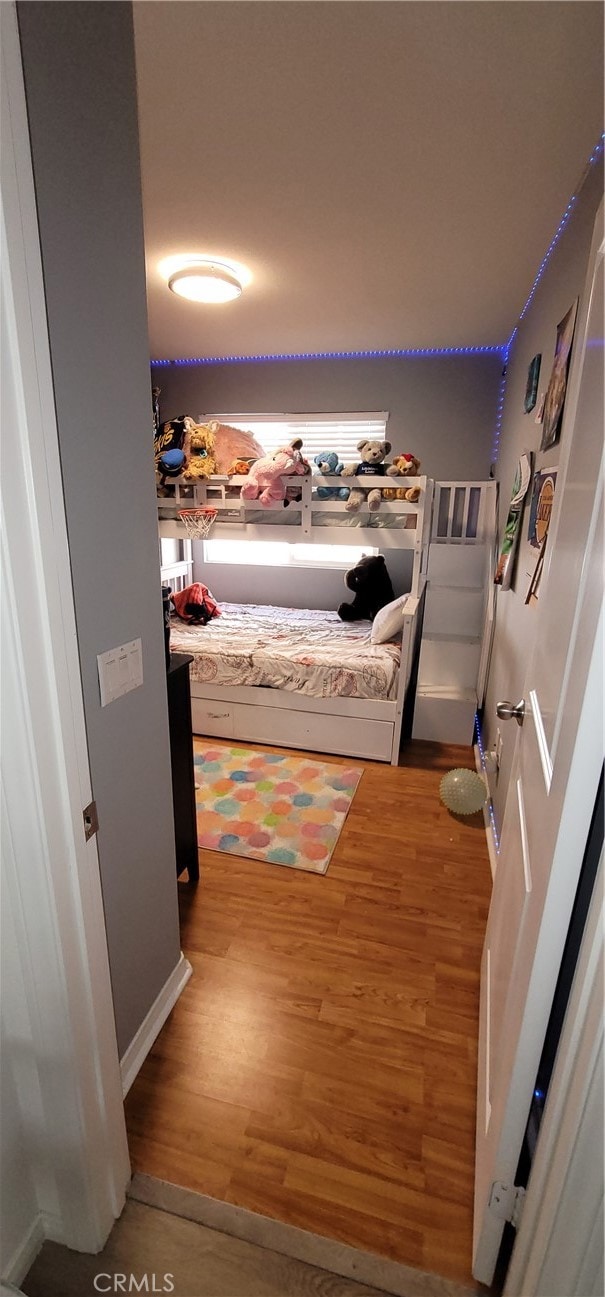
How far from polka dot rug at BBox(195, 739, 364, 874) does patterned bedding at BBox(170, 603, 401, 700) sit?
0.42 m

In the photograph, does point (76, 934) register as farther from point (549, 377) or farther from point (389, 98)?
point (549, 377)

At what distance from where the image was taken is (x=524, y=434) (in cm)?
250

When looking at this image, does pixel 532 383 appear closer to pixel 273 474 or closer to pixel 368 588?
pixel 273 474

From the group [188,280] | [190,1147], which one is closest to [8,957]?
[190,1147]

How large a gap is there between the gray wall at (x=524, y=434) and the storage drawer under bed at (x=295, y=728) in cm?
63

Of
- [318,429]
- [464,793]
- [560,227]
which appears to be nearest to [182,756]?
[464,793]

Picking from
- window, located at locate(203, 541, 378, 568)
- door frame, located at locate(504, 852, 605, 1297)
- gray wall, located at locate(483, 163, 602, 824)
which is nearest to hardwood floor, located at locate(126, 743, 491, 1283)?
door frame, located at locate(504, 852, 605, 1297)

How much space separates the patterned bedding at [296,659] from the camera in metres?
2.84

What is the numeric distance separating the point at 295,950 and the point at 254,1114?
0.48 metres

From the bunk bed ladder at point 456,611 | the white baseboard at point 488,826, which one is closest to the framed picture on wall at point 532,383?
the bunk bed ladder at point 456,611

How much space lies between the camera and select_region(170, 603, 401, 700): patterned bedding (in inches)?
112

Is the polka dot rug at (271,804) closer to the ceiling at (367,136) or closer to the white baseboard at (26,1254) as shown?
the white baseboard at (26,1254)

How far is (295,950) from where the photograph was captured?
67.9 inches

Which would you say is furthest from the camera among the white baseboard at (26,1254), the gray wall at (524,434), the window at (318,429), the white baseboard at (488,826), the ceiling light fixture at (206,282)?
the window at (318,429)
